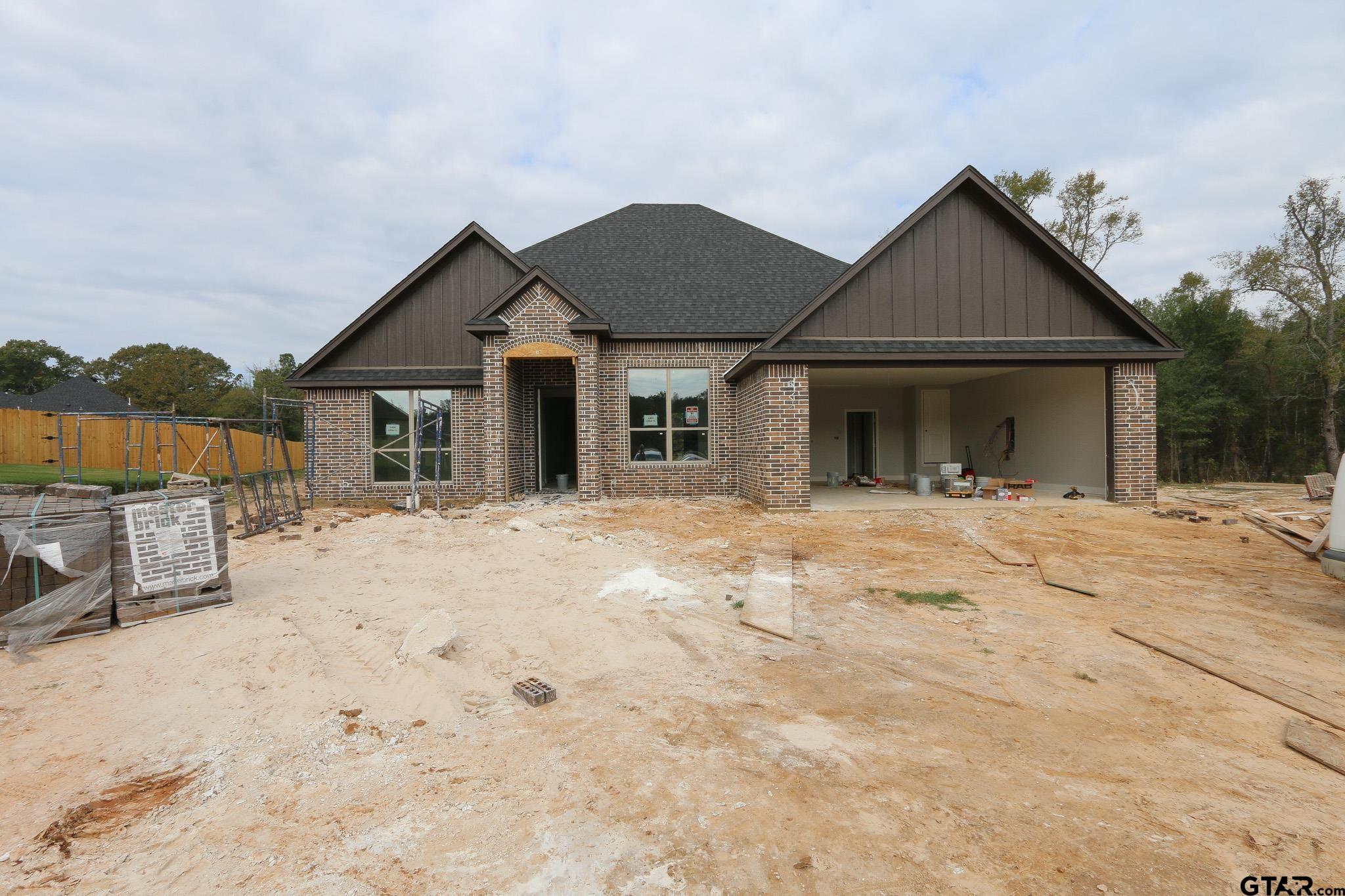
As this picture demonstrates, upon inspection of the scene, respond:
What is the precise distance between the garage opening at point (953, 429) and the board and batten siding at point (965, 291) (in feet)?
3.49

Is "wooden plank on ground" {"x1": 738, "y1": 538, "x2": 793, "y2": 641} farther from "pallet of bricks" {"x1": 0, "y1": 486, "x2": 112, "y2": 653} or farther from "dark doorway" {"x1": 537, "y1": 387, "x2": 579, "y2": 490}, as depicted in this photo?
"dark doorway" {"x1": 537, "y1": 387, "x2": 579, "y2": 490}

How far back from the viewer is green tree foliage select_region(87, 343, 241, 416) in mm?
42438

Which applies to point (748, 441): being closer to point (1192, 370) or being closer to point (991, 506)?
point (991, 506)

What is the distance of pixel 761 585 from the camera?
257 inches

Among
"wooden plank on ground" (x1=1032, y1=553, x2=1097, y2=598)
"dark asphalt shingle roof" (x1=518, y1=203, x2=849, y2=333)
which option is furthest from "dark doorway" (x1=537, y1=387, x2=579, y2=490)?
"wooden plank on ground" (x1=1032, y1=553, x2=1097, y2=598)

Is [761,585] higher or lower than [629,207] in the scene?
lower

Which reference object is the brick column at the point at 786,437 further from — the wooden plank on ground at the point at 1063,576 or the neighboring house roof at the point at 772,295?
the wooden plank on ground at the point at 1063,576

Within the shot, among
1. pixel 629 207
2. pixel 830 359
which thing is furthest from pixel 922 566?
pixel 629 207

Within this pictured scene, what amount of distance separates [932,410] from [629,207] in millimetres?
12172

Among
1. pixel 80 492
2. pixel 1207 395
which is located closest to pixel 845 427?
pixel 80 492

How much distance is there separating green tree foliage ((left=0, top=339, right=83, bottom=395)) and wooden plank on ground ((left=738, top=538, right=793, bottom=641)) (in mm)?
75532

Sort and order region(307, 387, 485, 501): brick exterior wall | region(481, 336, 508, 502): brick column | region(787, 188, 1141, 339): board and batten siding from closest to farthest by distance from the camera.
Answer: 1. region(787, 188, 1141, 339): board and batten siding
2. region(481, 336, 508, 502): brick column
3. region(307, 387, 485, 501): brick exterior wall

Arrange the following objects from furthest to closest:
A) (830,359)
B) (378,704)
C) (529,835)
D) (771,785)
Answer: (830,359) → (378,704) → (771,785) → (529,835)

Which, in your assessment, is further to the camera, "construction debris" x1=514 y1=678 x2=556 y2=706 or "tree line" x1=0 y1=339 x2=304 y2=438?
"tree line" x1=0 y1=339 x2=304 y2=438
